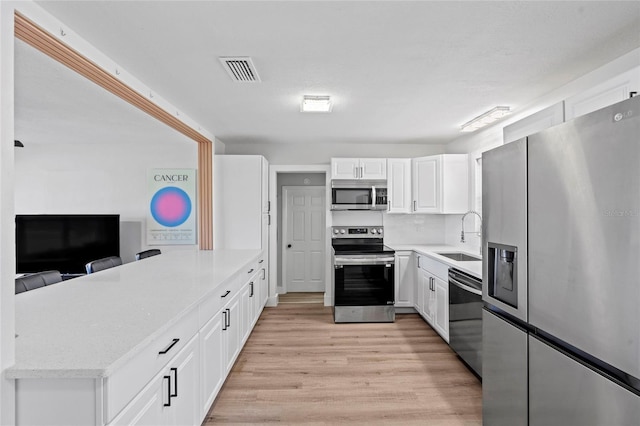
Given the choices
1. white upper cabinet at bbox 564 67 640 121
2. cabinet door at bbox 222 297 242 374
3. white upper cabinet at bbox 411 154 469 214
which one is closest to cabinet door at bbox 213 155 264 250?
cabinet door at bbox 222 297 242 374

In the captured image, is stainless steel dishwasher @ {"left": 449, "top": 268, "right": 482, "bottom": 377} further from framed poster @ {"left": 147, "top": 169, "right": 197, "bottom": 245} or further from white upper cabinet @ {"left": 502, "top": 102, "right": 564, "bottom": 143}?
framed poster @ {"left": 147, "top": 169, "right": 197, "bottom": 245}

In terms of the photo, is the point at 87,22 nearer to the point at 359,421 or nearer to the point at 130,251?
the point at 359,421

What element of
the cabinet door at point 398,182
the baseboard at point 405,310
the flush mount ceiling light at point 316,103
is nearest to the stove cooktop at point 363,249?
the cabinet door at point 398,182

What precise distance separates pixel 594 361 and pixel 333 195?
343 centimetres

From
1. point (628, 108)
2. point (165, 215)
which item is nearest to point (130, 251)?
point (165, 215)

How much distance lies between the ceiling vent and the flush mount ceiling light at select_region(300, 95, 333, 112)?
519 mm

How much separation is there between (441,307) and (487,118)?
2017 millimetres

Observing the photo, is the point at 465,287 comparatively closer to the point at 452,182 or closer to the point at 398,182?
the point at 452,182

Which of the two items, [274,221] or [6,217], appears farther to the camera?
[274,221]

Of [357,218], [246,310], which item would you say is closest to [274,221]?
[357,218]

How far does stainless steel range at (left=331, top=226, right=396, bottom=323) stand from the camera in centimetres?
404

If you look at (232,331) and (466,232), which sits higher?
(466,232)

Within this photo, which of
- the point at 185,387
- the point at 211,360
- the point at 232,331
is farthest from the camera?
the point at 232,331

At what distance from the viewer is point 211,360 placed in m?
2.08
